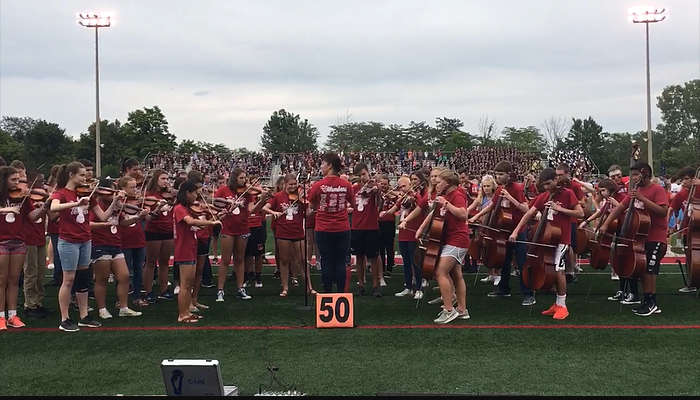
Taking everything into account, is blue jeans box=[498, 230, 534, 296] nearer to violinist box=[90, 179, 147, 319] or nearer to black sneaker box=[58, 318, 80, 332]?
violinist box=[90, 179, 147, 319]

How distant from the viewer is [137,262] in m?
8.30

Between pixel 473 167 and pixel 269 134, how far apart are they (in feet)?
160

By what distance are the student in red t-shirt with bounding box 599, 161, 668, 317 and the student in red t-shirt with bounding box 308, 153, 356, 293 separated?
11.6 ft

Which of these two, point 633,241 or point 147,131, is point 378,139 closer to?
point 147,131

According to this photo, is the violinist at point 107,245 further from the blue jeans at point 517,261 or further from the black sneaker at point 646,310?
the black sneaker at point 646,310

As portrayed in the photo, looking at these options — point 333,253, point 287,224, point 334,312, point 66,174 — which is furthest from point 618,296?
point 66,174

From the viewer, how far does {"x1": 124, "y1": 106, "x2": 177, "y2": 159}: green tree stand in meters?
57.2

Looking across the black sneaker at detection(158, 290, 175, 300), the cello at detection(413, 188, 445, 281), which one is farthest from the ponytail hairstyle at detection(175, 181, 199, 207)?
the cello at detection(413, 188, 445, 281)

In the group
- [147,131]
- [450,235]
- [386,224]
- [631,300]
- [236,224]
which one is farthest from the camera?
[147,131]

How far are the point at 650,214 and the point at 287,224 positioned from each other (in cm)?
515

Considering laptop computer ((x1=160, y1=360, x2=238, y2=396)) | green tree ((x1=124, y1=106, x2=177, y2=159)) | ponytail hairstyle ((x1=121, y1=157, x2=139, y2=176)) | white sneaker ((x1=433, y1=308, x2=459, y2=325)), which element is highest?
green tree ((x1=124, y1=106, x2=177, y2=159))

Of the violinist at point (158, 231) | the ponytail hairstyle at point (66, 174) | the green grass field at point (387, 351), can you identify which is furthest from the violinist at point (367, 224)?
the ponytail hairstyle at point (66, 174)

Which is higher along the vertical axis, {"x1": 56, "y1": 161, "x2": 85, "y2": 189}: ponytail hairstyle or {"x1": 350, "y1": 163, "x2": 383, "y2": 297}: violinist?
{"x1": 56, "y1": 161, "x2": 85, "y2": 189}: ponytail hairstyle

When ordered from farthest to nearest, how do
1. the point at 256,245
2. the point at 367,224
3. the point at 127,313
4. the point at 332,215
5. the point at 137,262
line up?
the point at 256,245 < the point at 367,224 < the point at 137,262 < the point at 127,313 < the point at 332,215
